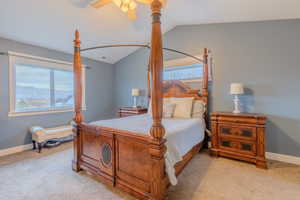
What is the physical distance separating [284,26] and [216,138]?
2361mm

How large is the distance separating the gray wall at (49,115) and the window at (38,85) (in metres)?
0.12

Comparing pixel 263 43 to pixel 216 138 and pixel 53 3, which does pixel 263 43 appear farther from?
pixel 53 3

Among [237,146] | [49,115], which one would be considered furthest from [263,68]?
[49,115]

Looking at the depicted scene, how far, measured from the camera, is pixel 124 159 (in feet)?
5.95

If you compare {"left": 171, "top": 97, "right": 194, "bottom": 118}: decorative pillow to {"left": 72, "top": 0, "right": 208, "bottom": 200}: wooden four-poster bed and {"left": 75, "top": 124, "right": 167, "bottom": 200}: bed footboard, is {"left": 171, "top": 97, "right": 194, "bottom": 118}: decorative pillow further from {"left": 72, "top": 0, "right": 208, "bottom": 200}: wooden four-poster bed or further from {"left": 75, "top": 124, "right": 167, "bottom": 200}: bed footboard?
{"left": 75, "top": 124, "right": 167, "bottom": 200}: bed footboard

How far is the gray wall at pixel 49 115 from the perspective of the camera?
3.05 meters

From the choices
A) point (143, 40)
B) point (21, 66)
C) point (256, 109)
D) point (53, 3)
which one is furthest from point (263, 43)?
point (21, 66)

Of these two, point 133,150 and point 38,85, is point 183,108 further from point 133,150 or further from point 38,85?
point 38,85

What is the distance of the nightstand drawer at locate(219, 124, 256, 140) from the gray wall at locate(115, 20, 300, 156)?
62 cm

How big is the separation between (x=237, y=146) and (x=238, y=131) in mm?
273

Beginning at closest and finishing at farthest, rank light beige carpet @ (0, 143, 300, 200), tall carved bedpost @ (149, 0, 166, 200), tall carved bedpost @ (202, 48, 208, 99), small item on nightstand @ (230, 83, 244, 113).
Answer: tall carved bedpost @ (149, 0, 166, 200)
light beige carpet @ (0, 143, 300, 200)
small item on nightstand @ (230, 83, 244, 113)
tall carved bedpost @ (202, 48, 208, 99)

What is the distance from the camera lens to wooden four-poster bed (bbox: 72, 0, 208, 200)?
146cm

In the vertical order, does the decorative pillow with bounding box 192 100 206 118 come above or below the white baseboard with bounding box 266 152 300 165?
above

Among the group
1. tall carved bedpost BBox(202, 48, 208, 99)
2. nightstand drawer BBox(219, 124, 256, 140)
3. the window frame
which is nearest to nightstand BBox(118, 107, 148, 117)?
the window frame
